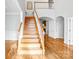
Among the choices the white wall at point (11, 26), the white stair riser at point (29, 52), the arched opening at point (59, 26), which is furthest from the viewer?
the arched opening at point (59, 26)

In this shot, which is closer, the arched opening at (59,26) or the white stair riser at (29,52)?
the white stair riser at (29,52)

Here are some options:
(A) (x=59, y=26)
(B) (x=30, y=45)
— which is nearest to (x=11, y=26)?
(A) (x=59, y=26)

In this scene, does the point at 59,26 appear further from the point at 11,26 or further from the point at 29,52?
the point at 29,52

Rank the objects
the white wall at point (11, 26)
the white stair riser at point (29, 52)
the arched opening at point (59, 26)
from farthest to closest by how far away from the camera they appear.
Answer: the arched opening at point (59, 26)
the white wall at point (11, 26)
the white stair riser at point (29, 52)

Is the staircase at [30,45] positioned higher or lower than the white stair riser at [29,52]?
higher

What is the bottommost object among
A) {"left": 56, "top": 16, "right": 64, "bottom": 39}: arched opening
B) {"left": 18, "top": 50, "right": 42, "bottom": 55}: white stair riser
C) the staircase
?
{"left": 18, "top": 50, "right": 42, "bottom": 55}: white stair riser

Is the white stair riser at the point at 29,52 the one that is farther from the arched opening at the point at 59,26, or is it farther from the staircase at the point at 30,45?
the arched opening at the point at 59,26

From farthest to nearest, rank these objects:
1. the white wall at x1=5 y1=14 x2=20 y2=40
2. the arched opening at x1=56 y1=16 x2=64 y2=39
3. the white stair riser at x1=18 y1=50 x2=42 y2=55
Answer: the arched opening at x1=56 y1=16 x2=64 y2=39, the white wall at x1=5 y1=14 x2=20 y2=40, the white stair riser at x1=18 y1=50 x2=42 y2=55

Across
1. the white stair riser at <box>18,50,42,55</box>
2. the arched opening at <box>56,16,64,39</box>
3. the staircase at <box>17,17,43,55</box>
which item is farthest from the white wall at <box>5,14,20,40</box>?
the white stair riser at <box>18,50,42,55</box>

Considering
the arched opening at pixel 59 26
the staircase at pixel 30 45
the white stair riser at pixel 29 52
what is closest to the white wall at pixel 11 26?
the staircase at pixel 30 45

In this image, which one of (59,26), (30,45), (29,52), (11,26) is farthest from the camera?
(59,26)

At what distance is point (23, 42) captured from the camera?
8.03 meters

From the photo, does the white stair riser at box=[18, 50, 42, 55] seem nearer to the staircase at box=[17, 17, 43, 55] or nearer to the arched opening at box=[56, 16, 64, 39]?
the staircase at box=[17, 17, 43, 55]
